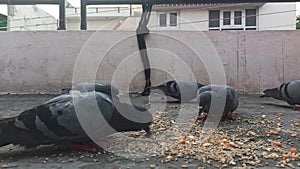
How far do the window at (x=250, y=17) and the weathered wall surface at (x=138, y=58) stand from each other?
8.09 metres

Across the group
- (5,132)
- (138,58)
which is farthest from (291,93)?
(5,132)

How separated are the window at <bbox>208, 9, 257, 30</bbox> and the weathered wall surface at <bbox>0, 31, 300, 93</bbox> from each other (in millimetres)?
7693

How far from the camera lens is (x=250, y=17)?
40.7ft

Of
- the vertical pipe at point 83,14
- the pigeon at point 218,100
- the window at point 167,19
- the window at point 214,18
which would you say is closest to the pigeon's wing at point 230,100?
the pigeon at point 218,100

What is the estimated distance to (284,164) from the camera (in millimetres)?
1634

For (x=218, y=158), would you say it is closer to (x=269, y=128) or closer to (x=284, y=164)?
(x=284, y=164)

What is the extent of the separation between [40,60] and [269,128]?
327 centimetres

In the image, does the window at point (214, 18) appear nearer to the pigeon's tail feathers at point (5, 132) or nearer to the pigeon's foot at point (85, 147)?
the pigeon's foot at point (85, 147)

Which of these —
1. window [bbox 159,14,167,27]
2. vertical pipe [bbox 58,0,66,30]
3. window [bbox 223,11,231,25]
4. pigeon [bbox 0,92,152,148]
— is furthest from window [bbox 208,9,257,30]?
pigeon [bbox 0,92,152,148]

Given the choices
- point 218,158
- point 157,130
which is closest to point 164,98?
point 157,130

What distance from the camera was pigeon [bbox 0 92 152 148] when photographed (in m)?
1.79

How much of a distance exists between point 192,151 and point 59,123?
72 cm

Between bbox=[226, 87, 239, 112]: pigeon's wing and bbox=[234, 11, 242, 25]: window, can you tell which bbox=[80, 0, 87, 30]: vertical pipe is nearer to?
bbox=[226, 87, 239, 112]: pigeon's wing

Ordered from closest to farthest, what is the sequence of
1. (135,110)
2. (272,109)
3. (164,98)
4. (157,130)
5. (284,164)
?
1. (284,164)
2. (135,110)
3. (157,130)
4. (272,109)
5. (164,98)
